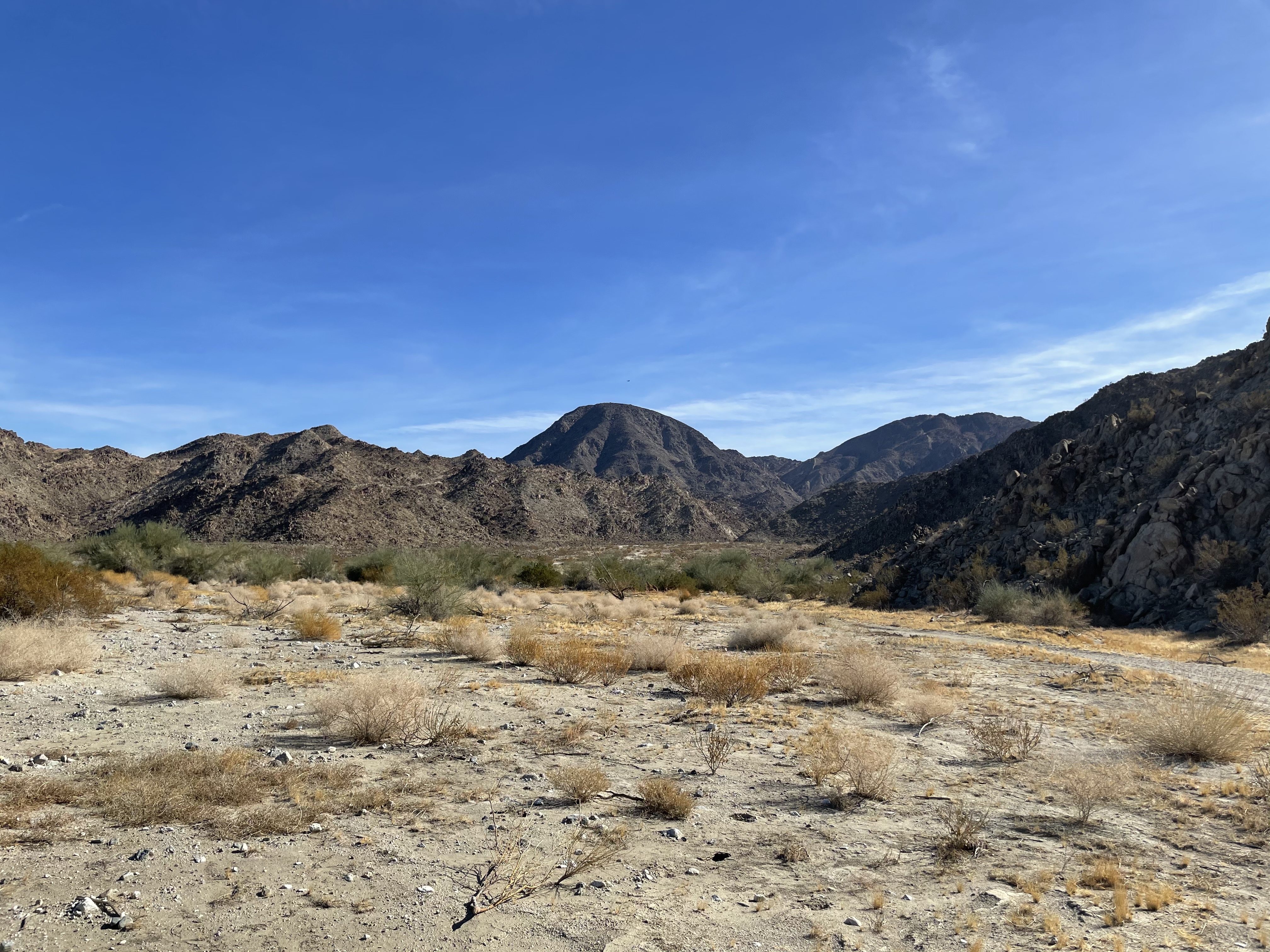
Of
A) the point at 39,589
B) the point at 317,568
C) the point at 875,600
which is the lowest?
the point at 875,600

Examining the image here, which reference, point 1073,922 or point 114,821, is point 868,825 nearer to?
point 1073,922

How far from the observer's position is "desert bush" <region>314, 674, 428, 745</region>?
308 inches

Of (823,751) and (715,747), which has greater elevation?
(715,747)

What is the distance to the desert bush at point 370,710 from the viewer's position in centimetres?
783

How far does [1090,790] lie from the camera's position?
6.49 m

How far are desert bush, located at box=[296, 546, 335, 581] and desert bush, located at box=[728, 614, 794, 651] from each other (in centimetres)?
2343

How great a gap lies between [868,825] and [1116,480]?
31.7m

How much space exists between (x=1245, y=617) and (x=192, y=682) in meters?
23.0

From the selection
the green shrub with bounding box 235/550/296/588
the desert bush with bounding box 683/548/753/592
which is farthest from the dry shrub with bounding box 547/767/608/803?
the desert bush with bounding box 683/548/753/592

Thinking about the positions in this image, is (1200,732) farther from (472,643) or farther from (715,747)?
(472,643)

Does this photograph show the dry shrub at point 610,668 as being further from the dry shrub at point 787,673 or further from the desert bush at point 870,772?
the desert bush at point 870,772

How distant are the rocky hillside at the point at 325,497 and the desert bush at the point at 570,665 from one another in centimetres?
6157

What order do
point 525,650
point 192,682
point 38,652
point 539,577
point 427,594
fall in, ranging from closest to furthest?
point 192,682, point 38,652, point 525,650, point 427,594, point 539,577

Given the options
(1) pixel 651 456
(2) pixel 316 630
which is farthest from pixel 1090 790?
(1) pixel 651 456
